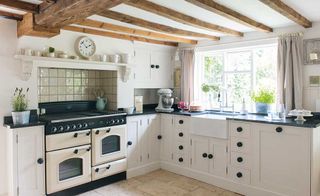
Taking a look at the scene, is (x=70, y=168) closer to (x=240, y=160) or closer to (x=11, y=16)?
(x=11, y=16)

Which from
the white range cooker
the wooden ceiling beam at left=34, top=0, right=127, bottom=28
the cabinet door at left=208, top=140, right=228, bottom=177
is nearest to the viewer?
the wooden ceiling beam at left=34, top=0, right=127, bottom=28

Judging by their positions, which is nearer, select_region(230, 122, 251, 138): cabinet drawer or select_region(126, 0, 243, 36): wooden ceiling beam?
select_region(126, 0, 243, 36): wooden ceiling beam

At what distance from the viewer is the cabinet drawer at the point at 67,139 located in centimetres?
297

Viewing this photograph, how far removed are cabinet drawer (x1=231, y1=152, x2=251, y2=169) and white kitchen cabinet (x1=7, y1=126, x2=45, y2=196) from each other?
7.93 ft

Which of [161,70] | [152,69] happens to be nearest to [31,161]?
[152,69]

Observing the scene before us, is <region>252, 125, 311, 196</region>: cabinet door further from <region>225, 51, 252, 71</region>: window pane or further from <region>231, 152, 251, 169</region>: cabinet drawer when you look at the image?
<region>225, 51, 252, 71</region>: window pane

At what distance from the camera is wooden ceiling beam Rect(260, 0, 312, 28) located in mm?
2381

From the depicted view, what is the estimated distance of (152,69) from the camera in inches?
181

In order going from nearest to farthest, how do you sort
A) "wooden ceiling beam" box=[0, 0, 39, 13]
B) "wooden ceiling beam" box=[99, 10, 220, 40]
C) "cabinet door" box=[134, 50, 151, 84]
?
"wooden ceiling beam" box=[0, 0, 39, 13]
"wooden ceiling beam" box=[99, 10, 220, 40]
"cabinet door" box=[134, 50, 151, 84]

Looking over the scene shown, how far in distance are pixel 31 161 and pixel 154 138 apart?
1.94m

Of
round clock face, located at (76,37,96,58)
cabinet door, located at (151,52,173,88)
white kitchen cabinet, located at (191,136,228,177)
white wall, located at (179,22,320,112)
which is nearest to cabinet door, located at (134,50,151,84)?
cabinet door, located at (151,52,173,88)

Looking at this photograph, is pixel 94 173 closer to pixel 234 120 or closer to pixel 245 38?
pixel 234 120

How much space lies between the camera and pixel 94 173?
11.1 ft

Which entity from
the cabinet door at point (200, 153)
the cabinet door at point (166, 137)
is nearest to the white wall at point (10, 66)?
the cabinet door at point (166, 137)
